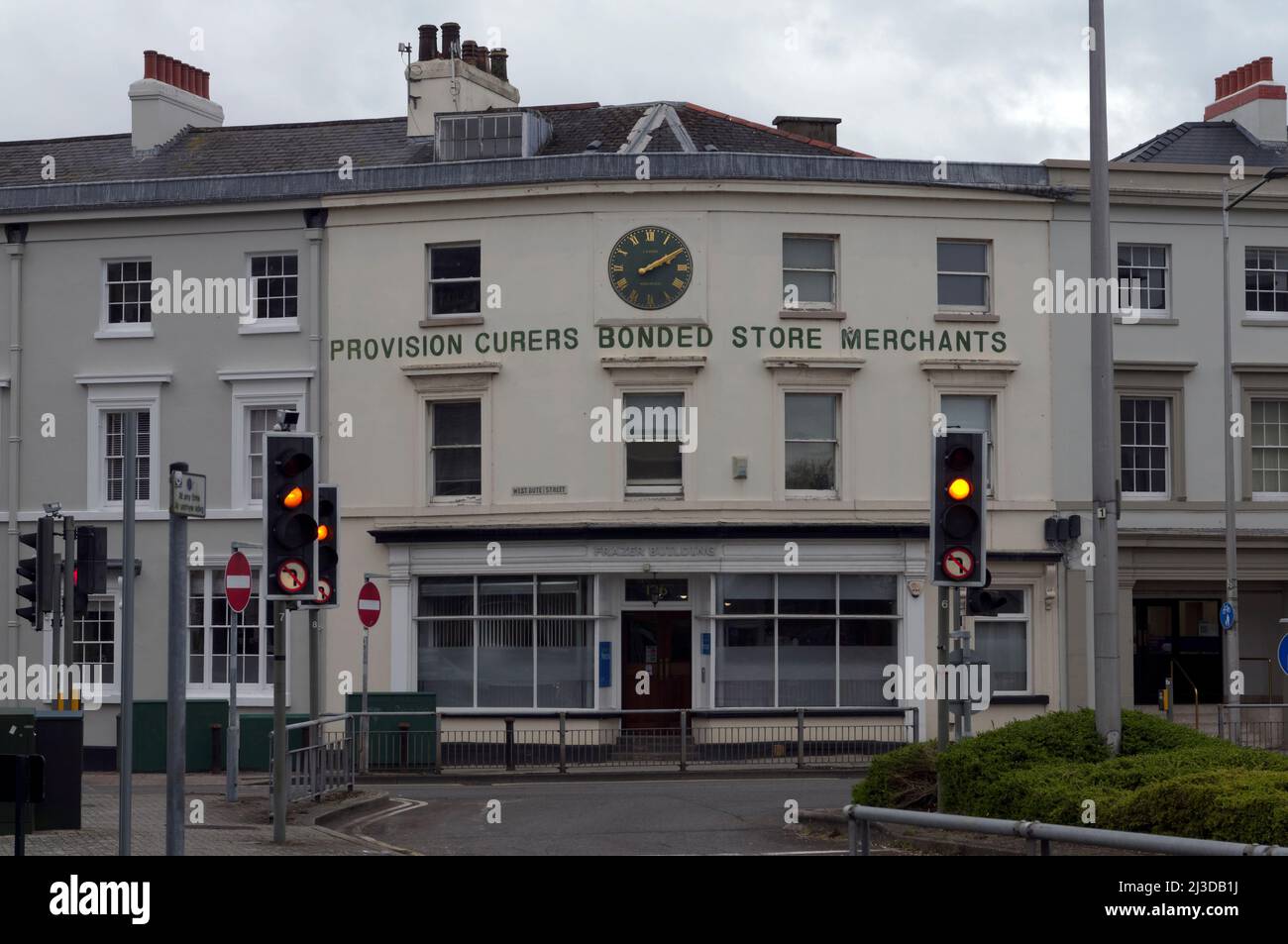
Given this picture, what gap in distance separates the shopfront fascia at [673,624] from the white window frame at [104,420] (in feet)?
16.5

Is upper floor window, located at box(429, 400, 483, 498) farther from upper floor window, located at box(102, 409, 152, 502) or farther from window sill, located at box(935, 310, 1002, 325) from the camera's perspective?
window sill, located at box(935, 310, 1002, 325)

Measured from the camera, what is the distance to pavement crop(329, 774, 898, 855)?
17.9 m

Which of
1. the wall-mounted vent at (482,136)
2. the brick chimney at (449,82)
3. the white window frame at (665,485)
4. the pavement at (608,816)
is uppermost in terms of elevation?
the brick chimney at (449,82)

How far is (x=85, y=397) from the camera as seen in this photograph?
33.5 m

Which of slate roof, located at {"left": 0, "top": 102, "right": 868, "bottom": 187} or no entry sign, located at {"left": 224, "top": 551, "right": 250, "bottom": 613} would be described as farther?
slate roof, located at {"left": 0, "top": 102, "right": 868, "bottom": 187}

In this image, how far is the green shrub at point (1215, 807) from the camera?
11695mm

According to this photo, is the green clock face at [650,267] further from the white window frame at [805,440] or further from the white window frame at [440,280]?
the white window frame at [805,440]

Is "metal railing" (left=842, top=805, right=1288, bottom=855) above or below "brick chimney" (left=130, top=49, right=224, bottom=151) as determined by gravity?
below

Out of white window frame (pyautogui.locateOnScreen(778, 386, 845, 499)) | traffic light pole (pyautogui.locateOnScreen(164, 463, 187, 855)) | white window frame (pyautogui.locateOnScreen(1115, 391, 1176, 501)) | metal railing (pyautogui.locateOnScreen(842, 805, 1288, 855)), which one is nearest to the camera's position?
metal railing (pyautogui.locateOnScreen(842, 805, 1288, 855))

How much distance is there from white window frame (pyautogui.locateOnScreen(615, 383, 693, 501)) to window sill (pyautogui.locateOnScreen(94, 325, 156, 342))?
30.2 feet

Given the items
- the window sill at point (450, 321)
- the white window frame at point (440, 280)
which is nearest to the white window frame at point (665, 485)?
the window sill at point (450, 321)

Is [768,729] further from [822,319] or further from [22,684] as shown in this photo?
[22,684]

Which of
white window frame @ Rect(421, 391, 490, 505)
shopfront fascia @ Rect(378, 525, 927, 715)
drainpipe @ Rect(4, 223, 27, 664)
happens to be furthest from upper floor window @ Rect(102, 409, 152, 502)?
white window frame @ Rect(421, 391, 490, 505)

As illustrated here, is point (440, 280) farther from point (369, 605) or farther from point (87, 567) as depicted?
point (87, 567)
